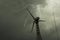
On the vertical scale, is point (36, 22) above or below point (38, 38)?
above

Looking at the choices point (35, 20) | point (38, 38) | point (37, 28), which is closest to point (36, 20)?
point (35, 20)

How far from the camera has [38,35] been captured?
84000 mm

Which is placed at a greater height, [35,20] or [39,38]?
[35,20]

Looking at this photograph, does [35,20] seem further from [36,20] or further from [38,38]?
[38,38]

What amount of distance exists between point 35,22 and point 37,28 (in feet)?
15.8

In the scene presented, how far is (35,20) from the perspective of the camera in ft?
265

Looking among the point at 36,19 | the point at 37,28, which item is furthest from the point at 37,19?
the point at 37,28

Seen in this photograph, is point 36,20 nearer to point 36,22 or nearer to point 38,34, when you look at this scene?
point 36,22

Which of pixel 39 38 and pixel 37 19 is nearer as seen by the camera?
pixel 37 19

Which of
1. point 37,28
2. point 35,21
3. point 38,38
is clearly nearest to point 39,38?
point 38,38

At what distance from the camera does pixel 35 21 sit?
81625 millimetres

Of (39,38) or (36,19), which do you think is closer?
(36,19)

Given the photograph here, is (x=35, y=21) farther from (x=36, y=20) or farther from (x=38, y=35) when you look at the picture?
(x=38, y=35)

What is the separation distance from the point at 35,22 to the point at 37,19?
10.4ft
